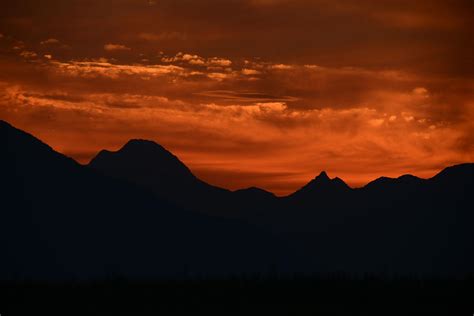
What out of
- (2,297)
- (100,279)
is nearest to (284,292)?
(100,279)

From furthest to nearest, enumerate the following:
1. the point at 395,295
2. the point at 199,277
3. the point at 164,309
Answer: the point at 199,277 → the point at 395,295 → the point at 164,309

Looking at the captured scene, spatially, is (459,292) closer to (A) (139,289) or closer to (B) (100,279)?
(A) (139,289)

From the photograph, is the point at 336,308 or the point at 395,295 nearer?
the point at 336,308

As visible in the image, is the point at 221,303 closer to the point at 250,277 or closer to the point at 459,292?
the point at 250,277

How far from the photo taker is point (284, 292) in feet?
81.9

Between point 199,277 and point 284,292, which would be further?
point 199,277

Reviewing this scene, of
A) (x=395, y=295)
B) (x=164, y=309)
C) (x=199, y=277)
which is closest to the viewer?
(x=164, y=309)

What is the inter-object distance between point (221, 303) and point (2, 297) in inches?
271

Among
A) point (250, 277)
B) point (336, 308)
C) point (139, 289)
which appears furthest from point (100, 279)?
point (336, 308)

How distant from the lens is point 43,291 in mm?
24734

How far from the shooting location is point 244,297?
79.2 feet

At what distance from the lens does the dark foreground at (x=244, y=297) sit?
22.2 meters

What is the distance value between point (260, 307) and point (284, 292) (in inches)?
91.0

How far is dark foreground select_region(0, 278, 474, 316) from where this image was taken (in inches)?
875
